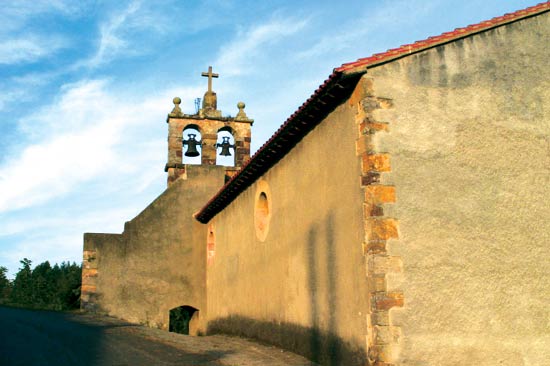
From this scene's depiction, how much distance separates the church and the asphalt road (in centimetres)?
88

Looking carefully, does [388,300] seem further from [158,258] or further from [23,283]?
[23,283]

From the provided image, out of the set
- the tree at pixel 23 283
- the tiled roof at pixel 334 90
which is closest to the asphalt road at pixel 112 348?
the tiled roof at pixel 334 90

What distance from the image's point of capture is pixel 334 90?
8539mm

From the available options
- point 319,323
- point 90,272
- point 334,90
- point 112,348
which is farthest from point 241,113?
point 319,323

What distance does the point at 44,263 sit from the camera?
64188 millimetres

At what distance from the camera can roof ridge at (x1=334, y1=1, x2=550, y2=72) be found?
8.09 m

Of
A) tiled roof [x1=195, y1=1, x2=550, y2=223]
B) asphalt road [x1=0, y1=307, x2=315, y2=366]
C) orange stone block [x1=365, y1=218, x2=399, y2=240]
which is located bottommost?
asphalt road [x1=0, y1=307, x2=315, y2=366]

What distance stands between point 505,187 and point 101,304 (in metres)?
11.7

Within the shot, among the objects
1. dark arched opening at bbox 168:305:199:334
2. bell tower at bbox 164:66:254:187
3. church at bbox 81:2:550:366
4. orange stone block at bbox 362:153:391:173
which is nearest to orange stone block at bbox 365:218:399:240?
church at bbox 81:2:550:366

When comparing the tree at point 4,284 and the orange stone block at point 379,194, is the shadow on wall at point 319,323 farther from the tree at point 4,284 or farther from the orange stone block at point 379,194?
the tree at point 4,284

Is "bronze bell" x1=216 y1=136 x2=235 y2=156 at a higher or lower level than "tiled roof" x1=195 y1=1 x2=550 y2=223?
higher

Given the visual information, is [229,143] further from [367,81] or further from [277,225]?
[367,81]

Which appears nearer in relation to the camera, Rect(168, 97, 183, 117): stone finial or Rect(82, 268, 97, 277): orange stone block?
Rect(82, 268, 97, 277): orange stone block

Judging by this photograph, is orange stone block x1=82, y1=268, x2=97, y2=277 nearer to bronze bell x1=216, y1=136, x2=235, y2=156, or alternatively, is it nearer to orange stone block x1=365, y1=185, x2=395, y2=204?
bronze bell x1=216, y1=136, x2=235, y2=156
